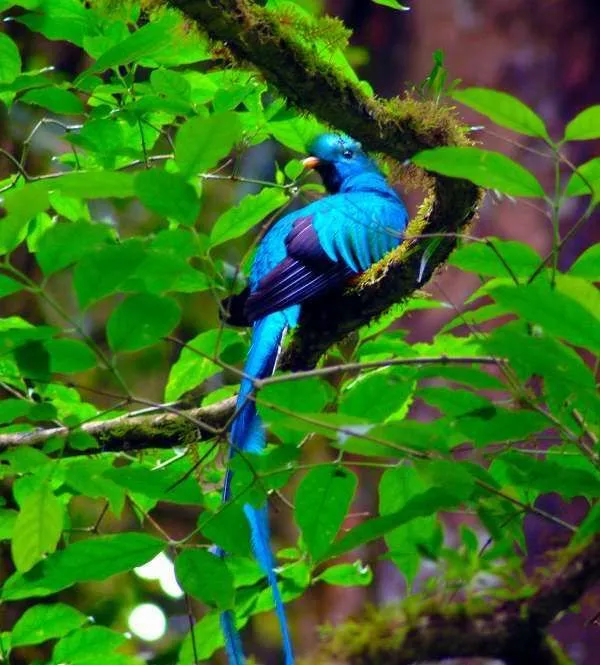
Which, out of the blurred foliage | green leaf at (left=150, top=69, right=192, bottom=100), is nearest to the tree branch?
the blurred foliage

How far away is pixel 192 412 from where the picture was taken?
2160 millimetres

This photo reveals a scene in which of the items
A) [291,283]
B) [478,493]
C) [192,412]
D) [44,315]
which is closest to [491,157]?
[478,493]

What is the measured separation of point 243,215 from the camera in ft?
5.68

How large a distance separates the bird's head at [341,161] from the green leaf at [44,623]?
5.70 feet

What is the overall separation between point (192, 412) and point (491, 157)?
1090mm

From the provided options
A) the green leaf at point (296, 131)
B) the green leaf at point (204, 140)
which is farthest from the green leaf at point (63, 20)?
the green leaf at point (204, 140)

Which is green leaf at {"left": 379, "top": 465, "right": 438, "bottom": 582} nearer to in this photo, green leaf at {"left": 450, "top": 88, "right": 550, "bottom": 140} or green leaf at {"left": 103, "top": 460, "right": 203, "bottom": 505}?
green leaf at {"left": 103, "top": 460, "right": 203, "bottom": 505}

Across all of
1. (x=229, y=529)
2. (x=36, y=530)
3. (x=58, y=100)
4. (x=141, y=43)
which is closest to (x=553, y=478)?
(x=229, y=529)

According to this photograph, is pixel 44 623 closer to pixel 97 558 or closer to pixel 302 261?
pixel 97 558

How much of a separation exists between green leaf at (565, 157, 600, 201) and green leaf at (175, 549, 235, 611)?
655mm

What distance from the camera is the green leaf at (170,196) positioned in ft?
4.17

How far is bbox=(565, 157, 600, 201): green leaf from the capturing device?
1259 mm

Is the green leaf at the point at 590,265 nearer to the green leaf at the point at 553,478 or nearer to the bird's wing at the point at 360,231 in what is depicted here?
the green leaf at the point at 553,478

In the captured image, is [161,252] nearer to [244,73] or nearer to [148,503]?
[244,73]
